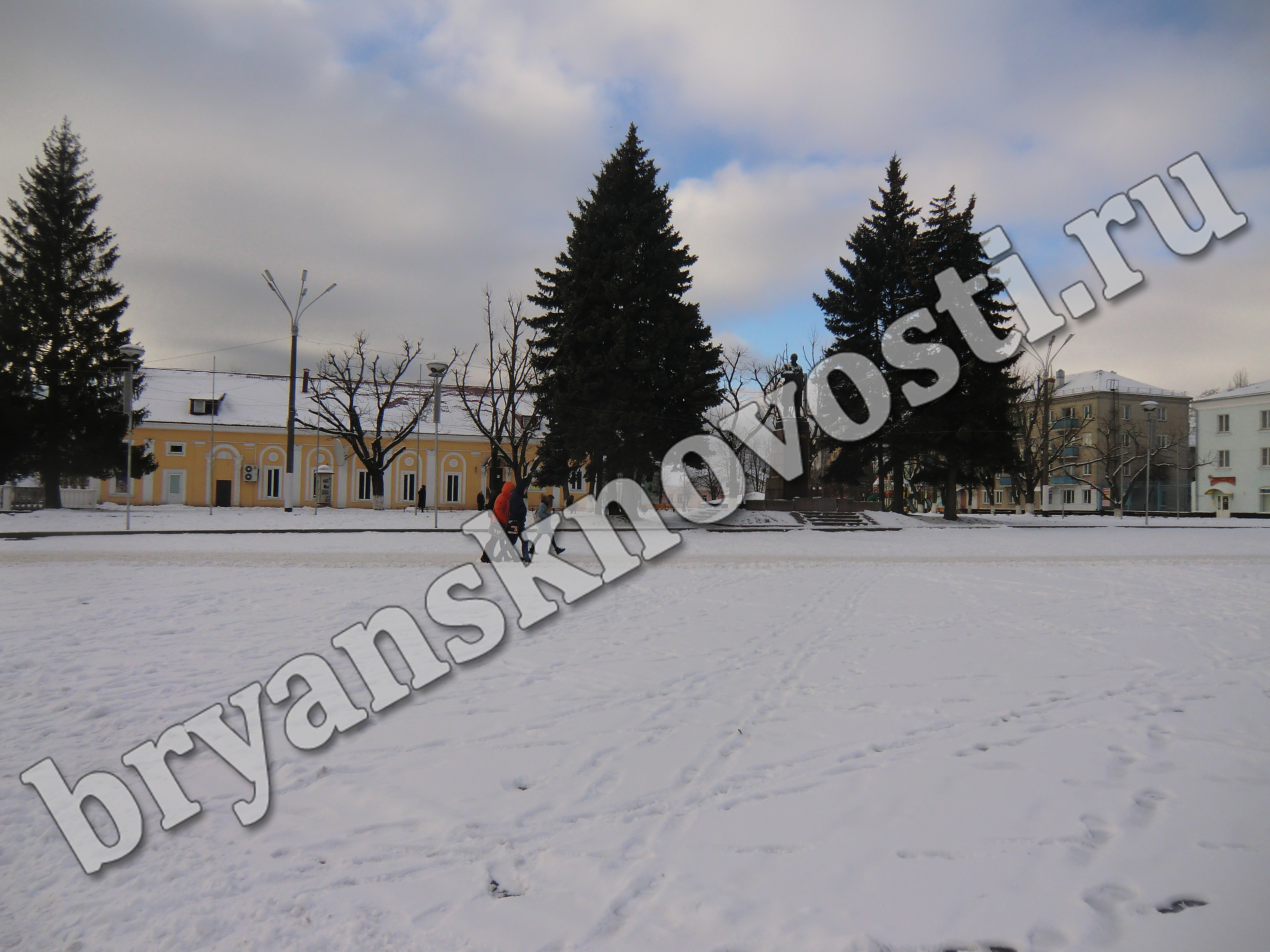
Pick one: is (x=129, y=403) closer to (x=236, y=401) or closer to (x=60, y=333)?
(x=60, y=333)

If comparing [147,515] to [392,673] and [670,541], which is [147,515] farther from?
[392,673]

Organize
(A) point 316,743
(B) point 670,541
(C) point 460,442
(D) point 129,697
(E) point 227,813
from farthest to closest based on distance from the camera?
(C) point 460,442, (B) point 670,541, (D) point 129,697, (A) point 316,743, (E) point 227,813

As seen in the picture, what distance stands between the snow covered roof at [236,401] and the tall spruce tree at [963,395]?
28.9 m

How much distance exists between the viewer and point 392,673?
5980 mm

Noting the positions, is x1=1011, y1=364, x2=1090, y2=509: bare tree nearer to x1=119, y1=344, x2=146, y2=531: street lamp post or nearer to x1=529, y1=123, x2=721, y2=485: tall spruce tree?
x1=529, y1=123, x2=721, y2=485: tall spruce tree

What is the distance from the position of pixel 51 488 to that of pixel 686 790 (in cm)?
3795

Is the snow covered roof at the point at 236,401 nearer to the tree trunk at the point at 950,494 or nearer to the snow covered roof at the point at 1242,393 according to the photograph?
the tree trunk at the point at 950,494

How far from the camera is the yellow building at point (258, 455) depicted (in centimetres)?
4541

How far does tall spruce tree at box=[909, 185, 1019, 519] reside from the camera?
116 ft

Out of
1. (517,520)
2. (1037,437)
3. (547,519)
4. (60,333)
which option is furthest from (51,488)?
(1037,437)

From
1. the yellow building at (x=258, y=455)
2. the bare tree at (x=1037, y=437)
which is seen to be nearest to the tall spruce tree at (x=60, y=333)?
the yellow building at (x=258, y=455)

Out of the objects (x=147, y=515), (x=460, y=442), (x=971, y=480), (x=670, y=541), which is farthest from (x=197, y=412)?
(x=971, y=480)

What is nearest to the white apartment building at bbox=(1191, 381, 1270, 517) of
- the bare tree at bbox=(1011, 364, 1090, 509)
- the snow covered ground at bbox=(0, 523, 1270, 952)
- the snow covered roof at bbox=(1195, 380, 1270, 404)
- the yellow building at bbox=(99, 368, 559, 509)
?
the snow covered roof at bbox=(1195, 380, 1270, 404)

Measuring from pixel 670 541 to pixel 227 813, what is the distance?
18.2m
